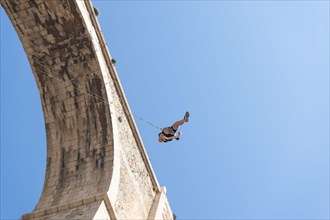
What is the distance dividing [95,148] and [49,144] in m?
1.03

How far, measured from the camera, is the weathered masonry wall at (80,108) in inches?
473

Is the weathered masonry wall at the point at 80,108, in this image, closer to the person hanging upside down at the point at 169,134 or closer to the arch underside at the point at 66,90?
the arch underside at the point at 66,90

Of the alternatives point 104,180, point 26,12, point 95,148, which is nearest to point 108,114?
point 95,148

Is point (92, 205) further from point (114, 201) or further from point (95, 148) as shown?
point (95, 148)

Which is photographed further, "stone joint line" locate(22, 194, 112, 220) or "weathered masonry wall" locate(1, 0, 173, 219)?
"weathered masonry wall" locate(1, 0, 173, 219)

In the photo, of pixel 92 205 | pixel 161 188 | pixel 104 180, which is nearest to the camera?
pixel 92 205

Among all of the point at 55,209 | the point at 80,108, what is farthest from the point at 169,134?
the point at 55,209

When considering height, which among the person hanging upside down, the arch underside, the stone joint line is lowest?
the stone joint line

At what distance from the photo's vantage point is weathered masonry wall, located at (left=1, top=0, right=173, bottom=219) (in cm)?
1202

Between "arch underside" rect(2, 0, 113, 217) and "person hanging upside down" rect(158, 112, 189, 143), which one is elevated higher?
"arch underside" rect(2, 0, 113, 217)

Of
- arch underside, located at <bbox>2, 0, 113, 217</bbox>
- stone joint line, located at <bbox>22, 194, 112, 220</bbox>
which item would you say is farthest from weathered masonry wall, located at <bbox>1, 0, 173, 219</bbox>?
stone joint line, located at <bbox>22, 194, 112, 220</bbox>

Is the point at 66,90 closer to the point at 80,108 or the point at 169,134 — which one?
the point at 80,108

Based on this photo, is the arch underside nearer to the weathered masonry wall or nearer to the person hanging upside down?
the weathered masonry wall

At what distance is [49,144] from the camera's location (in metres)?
12.8
